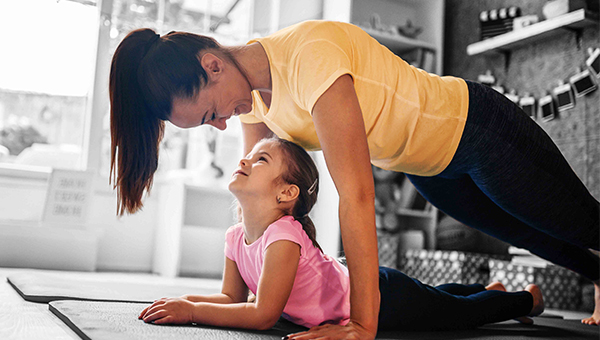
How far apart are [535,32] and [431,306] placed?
216 cm

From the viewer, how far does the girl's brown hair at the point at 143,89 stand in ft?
3.40

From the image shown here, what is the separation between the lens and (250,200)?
1.10 metres

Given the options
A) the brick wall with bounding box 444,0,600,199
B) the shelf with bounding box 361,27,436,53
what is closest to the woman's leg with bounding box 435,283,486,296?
the brick wall with bounding box 444,0,600,199

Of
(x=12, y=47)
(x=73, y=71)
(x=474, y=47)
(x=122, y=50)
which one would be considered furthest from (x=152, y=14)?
(x=122, y=50)

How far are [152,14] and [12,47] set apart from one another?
904mm

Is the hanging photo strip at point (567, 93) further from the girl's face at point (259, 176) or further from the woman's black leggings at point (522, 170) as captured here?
the girl's face at point (259, 176)

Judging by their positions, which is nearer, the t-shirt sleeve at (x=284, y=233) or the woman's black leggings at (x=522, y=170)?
the t-shirt sleeve at (x=284, y=233)

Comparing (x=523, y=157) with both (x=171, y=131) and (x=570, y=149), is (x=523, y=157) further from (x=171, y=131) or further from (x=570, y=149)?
(x=171, y=131)

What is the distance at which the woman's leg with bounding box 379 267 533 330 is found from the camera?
3.71 ft

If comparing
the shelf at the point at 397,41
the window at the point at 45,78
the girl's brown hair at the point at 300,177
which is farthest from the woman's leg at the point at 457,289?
the window at the point at 45,78

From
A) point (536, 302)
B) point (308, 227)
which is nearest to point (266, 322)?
point (308, 227)

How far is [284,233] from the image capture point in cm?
100

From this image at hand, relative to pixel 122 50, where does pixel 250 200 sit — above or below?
below

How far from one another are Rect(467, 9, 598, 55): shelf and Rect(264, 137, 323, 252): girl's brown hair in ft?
6.80
